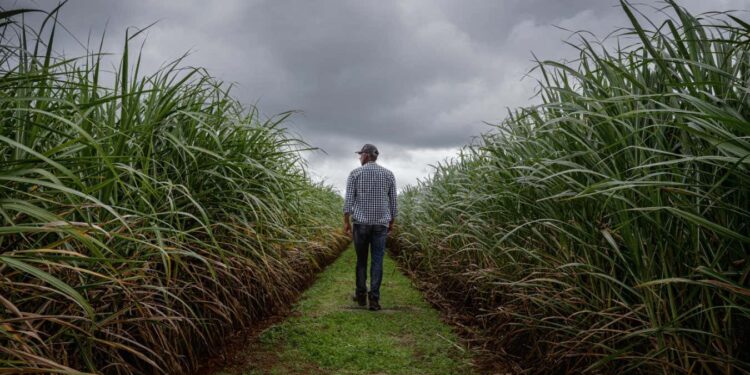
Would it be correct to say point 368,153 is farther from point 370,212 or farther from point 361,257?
point 361,257

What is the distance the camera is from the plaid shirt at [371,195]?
17.4ft

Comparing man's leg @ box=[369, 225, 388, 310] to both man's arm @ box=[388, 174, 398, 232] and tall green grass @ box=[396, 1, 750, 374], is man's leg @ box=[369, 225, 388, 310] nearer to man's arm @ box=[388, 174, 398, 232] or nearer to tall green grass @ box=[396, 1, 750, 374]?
man's arm @ box=[388, 174, 398, 232]

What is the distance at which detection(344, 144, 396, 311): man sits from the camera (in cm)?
528

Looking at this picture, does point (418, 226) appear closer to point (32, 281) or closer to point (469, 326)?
point (469, 326)

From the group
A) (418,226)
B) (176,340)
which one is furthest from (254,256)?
(418,226)

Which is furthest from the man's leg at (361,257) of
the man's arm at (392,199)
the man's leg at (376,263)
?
the man's arm at (392,199)

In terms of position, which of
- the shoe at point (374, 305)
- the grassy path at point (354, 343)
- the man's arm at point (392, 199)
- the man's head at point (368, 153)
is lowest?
the grassy path at point (354, 343)

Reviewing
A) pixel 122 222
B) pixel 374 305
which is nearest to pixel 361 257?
pixel 374 305

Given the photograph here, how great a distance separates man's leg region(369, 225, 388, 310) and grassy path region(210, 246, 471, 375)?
0.49 ft

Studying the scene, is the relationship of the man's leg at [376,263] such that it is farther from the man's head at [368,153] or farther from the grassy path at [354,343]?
the man's head at [368,153]

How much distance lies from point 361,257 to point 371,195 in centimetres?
72

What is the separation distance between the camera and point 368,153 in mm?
5613

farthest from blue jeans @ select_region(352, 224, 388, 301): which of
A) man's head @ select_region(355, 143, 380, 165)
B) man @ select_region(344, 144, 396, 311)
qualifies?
man's head @ select_region(355, 143, 380, 165)

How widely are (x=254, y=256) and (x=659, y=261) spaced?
243 cm
